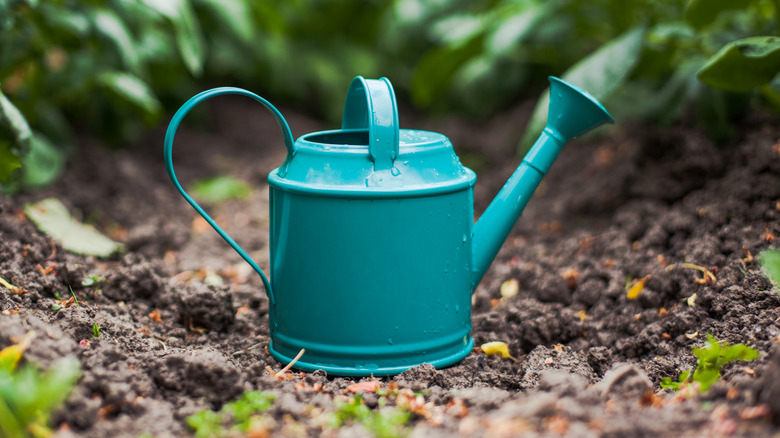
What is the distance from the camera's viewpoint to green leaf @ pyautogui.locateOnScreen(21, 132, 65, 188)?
313 cm

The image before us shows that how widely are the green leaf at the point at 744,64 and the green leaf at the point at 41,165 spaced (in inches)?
105

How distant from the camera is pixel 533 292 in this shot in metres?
2.57

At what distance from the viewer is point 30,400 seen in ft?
4.36

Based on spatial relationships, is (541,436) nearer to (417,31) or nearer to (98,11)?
(98,11)

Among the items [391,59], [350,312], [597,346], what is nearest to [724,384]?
[597,346]

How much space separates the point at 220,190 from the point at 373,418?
2.68 m

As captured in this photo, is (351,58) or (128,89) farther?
(351,58)

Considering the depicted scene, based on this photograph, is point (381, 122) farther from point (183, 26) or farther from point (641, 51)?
point (641, 51)

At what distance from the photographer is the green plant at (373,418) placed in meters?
1.48

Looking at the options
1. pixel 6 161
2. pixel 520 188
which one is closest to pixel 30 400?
pixel 6 161

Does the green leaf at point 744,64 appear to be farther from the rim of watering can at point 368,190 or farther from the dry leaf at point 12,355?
the dry leaf at point 12,355

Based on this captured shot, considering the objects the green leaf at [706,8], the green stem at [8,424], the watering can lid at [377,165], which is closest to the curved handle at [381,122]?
the watering can lid at [377,165]

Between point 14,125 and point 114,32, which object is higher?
point 114,32

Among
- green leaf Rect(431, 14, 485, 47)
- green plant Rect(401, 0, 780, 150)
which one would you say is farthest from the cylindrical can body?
green leaf Rect(431, 14, 485, 47)
